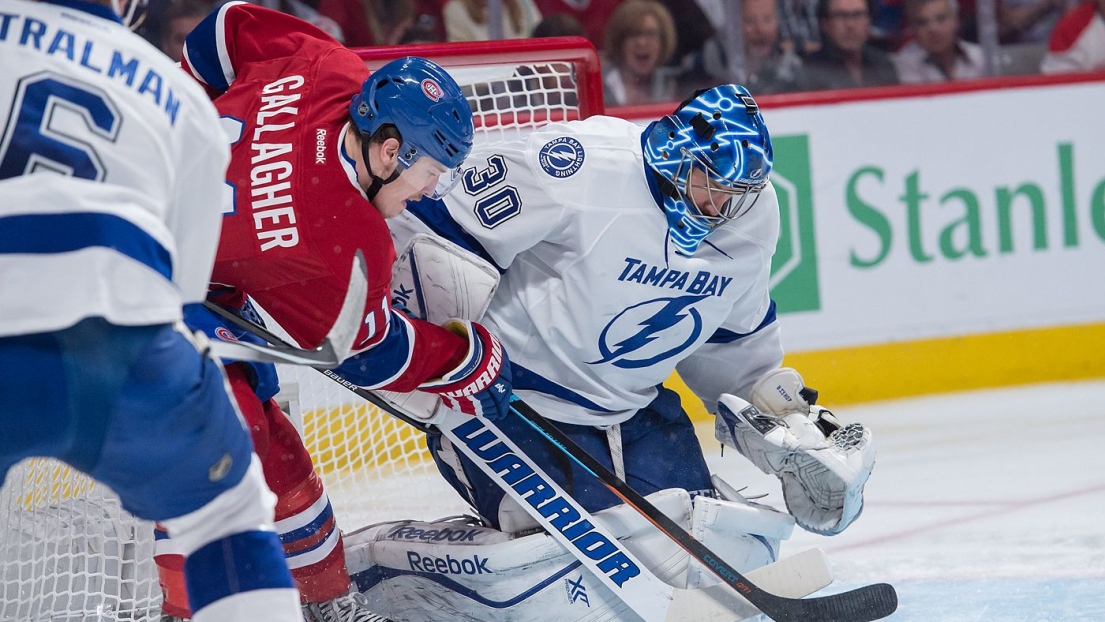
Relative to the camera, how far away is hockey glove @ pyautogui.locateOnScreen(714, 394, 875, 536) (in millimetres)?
2254

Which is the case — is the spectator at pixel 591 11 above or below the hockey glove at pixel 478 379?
above

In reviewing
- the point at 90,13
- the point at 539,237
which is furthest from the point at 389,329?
the point at 90,13

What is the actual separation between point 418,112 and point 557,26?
8.23 ft

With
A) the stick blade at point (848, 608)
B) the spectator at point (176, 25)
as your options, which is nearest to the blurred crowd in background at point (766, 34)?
the spectator at point (176, 25)

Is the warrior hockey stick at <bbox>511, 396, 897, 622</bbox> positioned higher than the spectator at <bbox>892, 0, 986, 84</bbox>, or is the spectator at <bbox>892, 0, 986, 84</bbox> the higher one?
the spectator at <bbox>892, 0, 986, 84</bbox>

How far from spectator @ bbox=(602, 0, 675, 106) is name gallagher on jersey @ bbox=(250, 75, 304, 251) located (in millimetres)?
2404

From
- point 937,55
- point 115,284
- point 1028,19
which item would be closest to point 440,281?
point 115,284

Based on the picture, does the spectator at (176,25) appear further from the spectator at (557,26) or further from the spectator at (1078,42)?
the spectator at (1078,42)

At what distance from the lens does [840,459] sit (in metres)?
2.26

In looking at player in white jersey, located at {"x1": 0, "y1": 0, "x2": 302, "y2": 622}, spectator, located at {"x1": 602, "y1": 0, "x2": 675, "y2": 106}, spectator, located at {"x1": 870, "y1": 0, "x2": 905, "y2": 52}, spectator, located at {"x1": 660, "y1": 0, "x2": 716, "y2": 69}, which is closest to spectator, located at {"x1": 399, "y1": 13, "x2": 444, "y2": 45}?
spectator, located at {"x1": 602, "y1": 0, "x2": 675, "y2": 106}

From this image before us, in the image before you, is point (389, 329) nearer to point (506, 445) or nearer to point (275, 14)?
point (506, 445)

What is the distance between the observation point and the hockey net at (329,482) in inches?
87.2

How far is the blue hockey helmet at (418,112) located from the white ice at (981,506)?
1.15m

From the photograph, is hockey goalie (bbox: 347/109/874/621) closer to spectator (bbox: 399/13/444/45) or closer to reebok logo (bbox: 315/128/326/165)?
reebok logo (bbox: 315/128/326/165)
